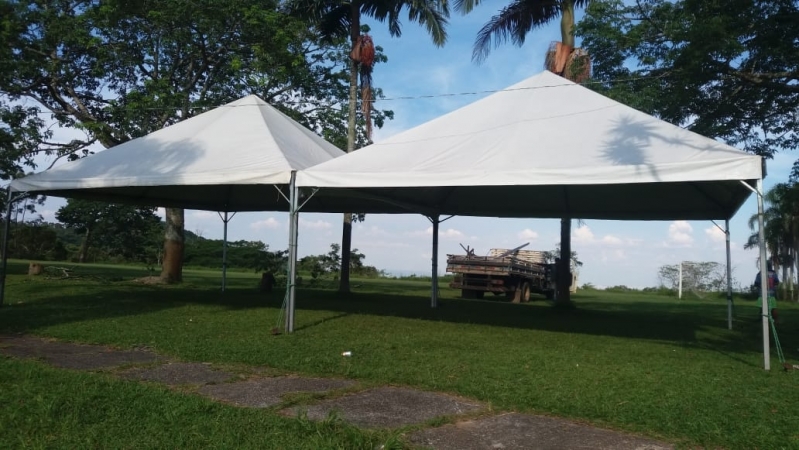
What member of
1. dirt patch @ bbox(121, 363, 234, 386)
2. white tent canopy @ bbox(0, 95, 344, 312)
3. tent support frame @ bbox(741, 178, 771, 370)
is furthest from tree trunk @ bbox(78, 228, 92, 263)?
tent support frame @ bbox(741, 178, 771, 370)

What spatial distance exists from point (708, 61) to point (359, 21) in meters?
8.45

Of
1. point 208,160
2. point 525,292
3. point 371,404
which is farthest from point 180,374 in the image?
point 525,292

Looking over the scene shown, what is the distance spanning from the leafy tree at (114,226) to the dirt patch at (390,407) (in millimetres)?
32603

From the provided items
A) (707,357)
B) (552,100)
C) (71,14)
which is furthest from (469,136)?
(71,14)

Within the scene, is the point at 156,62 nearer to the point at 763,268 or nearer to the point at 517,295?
the point at 517,295

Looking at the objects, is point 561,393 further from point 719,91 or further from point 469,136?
point 719,91

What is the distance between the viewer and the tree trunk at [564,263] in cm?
1395

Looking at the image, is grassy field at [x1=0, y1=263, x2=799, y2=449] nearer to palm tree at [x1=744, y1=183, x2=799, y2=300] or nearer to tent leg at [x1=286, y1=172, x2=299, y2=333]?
tent leg at [x1=286, y1=172, x2=299, y2=333]

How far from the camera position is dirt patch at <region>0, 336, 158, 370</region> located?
248 inches

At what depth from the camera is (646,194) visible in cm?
1173

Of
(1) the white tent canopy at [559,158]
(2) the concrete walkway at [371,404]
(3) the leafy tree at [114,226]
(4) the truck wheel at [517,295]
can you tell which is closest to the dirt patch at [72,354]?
(2) the concrete walkway at [371,404]

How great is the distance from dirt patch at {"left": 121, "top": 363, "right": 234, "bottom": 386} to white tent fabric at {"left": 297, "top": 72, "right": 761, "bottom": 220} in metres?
3.17

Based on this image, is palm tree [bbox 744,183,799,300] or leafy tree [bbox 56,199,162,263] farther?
leafy tree [bbox 56,199,162,263]

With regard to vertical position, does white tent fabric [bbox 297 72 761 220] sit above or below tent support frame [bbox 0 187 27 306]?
above
